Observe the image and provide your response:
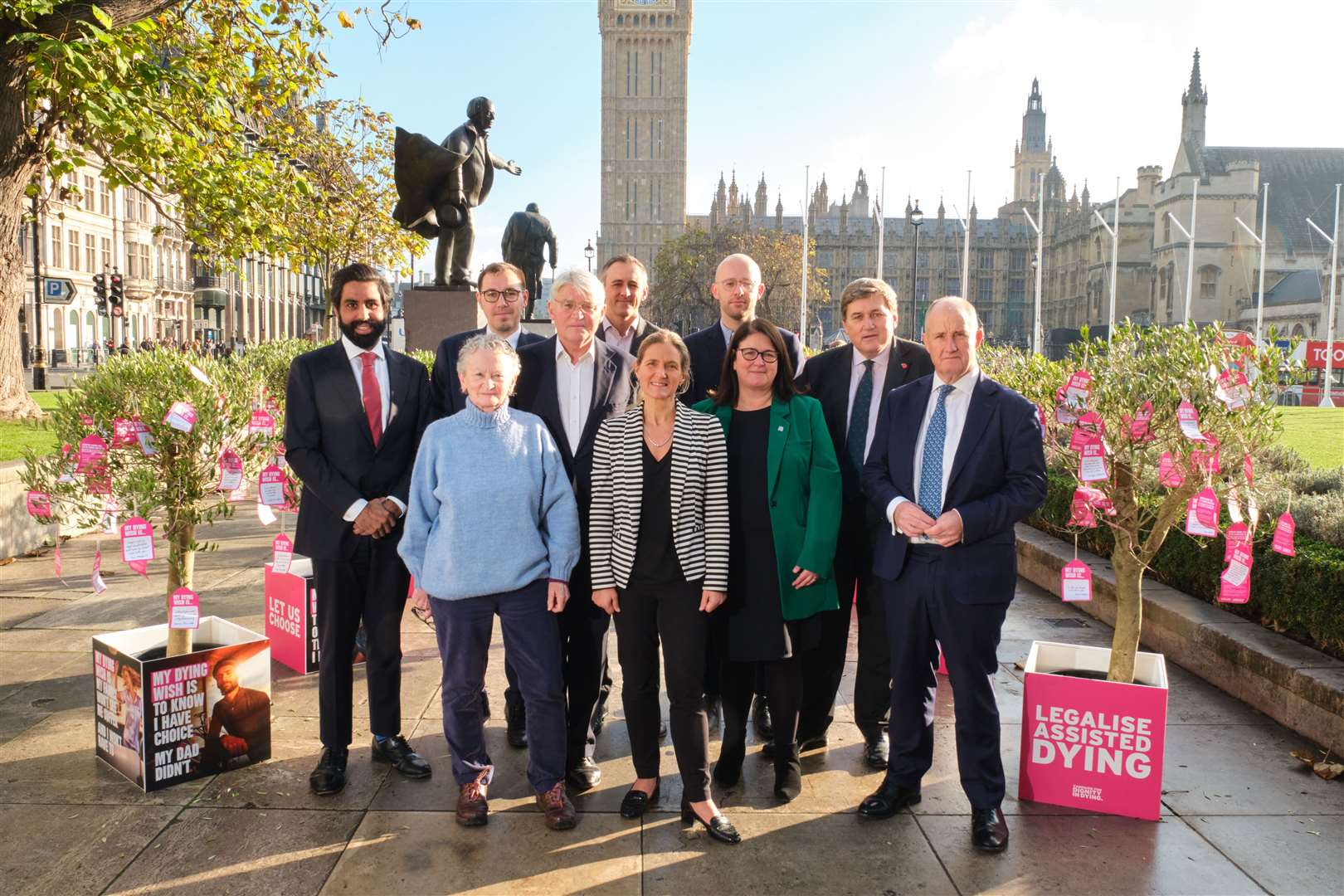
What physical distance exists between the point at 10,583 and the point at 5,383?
183 inches

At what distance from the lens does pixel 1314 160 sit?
67750 mm

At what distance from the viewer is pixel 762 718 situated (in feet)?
14.4

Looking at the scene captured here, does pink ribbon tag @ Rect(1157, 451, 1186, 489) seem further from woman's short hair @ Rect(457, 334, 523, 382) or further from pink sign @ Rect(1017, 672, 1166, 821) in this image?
woman's short hair @ Rect(457, 334, 523, 382)

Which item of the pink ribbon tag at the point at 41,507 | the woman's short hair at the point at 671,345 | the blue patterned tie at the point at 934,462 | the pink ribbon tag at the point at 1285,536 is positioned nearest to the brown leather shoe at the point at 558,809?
the woman's short hair at the point at 671,345

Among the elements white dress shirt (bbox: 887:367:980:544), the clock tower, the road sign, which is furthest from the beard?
the clock tower

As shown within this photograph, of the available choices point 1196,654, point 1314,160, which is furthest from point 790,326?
point 1196,654

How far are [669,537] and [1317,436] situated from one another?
12800mm

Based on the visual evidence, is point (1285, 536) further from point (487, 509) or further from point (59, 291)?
point (59, 291)

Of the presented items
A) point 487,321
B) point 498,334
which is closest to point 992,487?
point 498,334

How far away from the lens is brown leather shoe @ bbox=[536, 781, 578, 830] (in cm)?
337

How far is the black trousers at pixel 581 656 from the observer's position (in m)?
3.72

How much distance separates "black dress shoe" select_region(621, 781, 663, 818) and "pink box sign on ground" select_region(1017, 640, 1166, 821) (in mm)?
1397

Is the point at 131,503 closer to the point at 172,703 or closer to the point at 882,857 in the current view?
the point at 172,703

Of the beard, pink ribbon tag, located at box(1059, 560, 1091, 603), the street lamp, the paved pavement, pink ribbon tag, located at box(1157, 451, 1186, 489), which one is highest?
the street lamp
